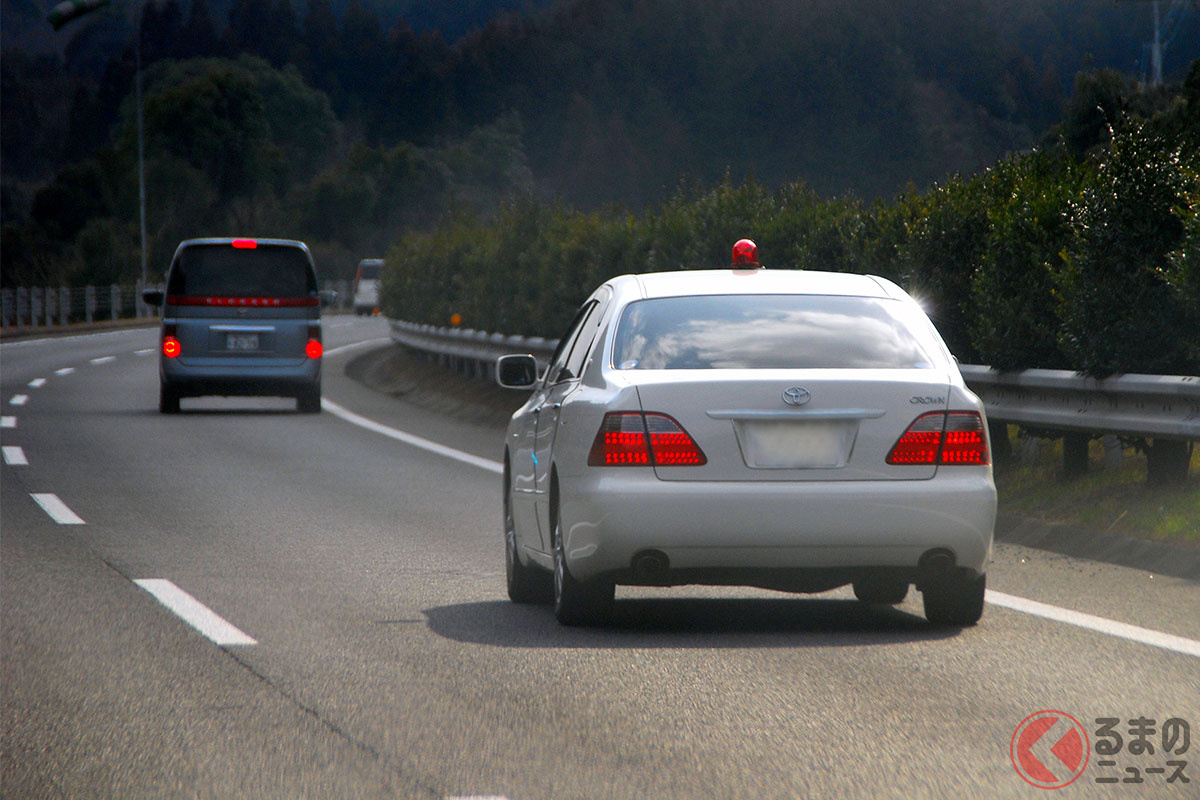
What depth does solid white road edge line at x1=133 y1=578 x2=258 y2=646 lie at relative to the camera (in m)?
8.02

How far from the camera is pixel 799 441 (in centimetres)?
757

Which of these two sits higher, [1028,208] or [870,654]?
[1028,208]

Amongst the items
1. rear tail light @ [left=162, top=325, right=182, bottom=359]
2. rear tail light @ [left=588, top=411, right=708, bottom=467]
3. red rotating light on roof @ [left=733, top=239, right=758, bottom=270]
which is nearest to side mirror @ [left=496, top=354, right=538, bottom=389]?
red rotating light on roof @ [left=733, top=239, right=758, bottom=270]

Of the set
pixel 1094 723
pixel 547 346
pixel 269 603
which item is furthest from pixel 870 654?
pixel 547 346

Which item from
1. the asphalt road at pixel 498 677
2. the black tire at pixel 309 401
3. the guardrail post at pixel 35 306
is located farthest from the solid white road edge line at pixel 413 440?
the guardrail post at pixel 35 306

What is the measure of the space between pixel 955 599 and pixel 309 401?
1664 cm

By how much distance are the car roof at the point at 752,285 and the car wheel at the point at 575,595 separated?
1.10m

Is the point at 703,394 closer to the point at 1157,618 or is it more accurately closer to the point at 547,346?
the point at 1157,618

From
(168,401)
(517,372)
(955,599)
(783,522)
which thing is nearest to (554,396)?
(517,372)

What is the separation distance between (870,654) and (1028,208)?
6.21 metres

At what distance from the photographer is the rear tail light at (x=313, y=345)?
77.0ft

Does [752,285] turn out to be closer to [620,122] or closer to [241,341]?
[241,341]

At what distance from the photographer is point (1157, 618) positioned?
325 inches

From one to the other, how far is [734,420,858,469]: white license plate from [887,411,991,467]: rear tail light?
0.20m
